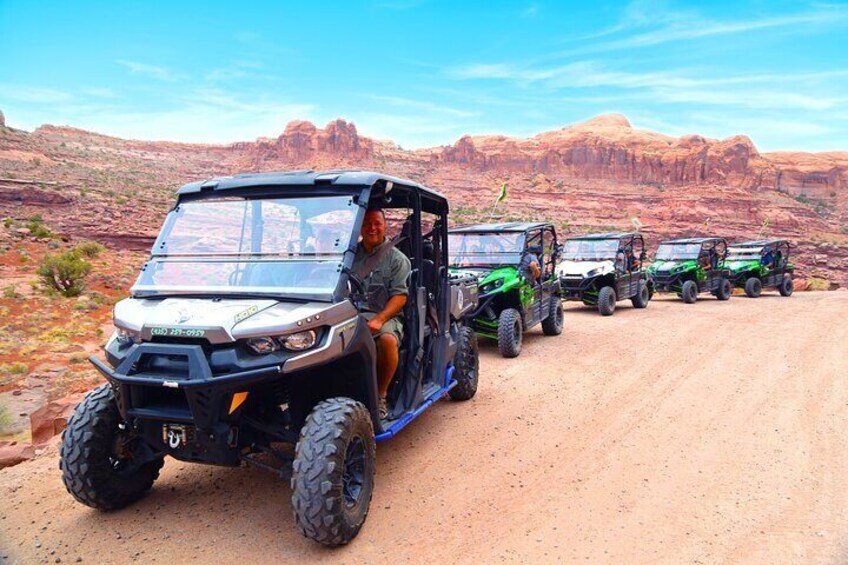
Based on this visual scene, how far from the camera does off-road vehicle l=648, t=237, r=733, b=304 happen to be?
19.5m

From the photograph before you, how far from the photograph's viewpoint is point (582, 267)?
15.6 m

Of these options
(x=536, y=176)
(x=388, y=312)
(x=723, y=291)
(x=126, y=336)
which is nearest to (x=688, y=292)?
(x=723, y=291)

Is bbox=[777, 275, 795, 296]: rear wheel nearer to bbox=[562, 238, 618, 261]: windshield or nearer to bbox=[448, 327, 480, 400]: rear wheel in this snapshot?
bbox=[562, 238, 618, 261]: windshield

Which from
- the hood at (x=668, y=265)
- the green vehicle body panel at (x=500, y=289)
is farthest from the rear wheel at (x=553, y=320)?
the hood at (x=668, y=265)

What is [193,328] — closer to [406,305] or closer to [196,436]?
[196,436]

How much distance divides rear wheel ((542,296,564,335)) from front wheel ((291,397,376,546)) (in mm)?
8119

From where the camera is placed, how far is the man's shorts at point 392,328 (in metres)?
4.60

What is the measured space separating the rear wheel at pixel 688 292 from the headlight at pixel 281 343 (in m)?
18.1

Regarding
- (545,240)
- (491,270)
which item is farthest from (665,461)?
(545,240)

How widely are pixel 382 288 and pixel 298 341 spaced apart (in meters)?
1.42

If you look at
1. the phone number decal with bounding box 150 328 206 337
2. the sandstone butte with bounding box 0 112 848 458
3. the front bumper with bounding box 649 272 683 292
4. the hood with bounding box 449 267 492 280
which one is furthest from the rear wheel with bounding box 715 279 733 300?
the phone number decal with bounding box 150 328 206 337

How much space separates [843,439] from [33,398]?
35.7 ft

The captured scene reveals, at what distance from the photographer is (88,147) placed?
68.7m

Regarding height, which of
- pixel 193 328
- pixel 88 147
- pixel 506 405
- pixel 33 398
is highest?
pixel 88 147
